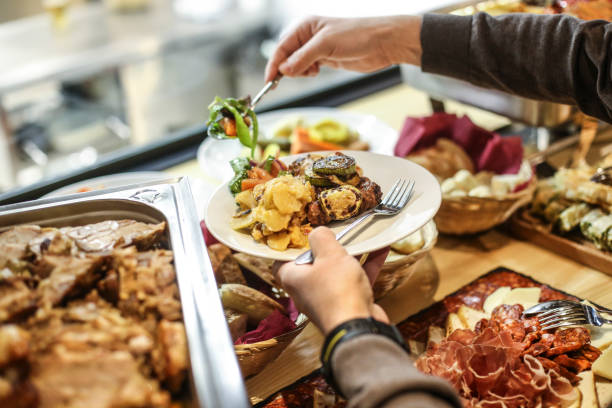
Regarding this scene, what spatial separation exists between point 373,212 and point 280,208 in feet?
0.73

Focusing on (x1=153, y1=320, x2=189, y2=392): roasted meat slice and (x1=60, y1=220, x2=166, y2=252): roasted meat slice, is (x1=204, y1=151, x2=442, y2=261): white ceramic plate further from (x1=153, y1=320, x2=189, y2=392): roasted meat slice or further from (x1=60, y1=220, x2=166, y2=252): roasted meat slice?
(x1=153, y1=320, x2=189, y2=392): roasted meat slice

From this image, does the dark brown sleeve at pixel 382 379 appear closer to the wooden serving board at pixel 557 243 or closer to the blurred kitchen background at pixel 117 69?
the wooden serving board at pixel 557 243

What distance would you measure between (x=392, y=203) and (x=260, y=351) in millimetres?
462

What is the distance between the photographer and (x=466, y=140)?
79.5 inches

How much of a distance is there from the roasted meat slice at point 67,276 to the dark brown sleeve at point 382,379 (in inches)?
18.1

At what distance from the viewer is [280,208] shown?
124cm

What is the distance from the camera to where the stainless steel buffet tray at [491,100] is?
1.90m

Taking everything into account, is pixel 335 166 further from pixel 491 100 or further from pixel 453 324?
pixel 491 100

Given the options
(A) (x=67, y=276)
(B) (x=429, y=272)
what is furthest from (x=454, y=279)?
(A) (x=67, y=276)

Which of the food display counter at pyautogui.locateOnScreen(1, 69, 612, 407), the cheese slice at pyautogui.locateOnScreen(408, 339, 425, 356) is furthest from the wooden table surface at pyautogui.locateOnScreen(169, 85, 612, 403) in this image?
the cheese slice at pyautogui.locateOnScreen(408, 339, 425, 356)

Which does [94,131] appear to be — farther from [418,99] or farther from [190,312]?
[190,312]

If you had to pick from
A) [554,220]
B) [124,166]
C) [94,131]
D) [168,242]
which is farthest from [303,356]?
[94,131]

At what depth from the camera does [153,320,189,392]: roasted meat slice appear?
0.80 meters

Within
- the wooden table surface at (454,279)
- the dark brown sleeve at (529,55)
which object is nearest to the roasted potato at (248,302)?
the wooden table surface at (454,279)
